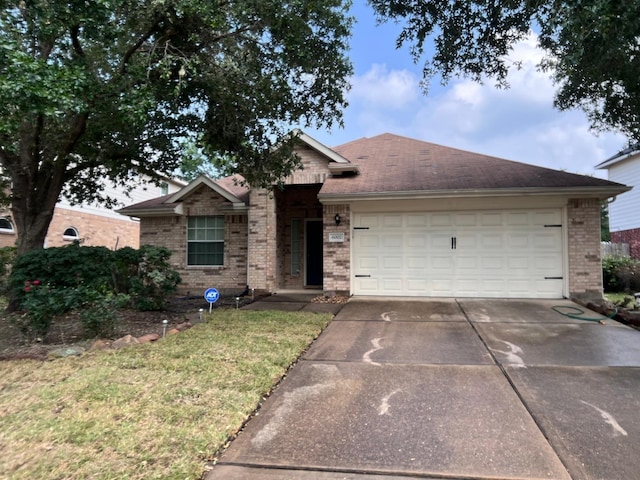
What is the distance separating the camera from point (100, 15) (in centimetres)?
600

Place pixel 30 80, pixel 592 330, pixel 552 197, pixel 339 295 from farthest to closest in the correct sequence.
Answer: pixel 339 295 < pixel 552 197 < pixel 592 330 < pixel 30 80

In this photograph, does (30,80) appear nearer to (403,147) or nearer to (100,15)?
(100,15)

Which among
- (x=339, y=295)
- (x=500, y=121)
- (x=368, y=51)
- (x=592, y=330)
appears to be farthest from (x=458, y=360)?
(x=500, y=121)

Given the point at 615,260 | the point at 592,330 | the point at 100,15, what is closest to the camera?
the point at 100,15

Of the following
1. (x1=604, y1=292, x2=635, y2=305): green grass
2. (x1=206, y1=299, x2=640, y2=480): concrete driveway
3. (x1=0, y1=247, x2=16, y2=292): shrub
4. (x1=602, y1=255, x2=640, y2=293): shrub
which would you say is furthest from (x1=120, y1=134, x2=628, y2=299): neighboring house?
(x1=0, y1=247, x2=16, y2=292): shrub

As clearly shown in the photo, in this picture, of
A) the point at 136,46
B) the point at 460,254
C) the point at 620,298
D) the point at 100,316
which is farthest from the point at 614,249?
the point at 100,316

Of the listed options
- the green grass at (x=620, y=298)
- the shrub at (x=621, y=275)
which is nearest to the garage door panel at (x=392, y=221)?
the green grass at (x=620, y=298)

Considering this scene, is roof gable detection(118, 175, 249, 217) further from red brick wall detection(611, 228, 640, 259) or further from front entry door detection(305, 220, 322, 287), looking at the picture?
red brick wall detection(611, 228, 640, 259)

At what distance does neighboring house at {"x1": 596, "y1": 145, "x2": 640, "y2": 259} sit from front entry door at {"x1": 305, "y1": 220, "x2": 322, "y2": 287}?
677 inches

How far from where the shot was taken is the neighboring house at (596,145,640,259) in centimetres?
2191

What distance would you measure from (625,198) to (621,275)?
13.3 meters

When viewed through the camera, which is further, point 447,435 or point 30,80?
point 30,80

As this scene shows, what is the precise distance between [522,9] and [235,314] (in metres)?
8.47

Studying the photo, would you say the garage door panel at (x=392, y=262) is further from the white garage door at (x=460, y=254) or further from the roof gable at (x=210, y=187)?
the roof gable at (x=210, y=187)
